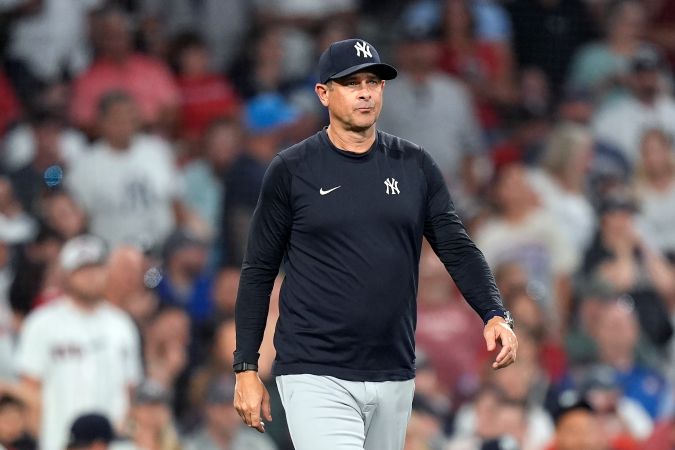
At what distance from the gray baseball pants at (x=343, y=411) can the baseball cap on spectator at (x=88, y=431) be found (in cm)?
254

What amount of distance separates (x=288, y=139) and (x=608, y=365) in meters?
2.82

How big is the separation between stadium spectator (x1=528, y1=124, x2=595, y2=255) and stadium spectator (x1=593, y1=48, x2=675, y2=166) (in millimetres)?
429

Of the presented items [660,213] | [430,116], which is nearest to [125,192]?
[430,116]

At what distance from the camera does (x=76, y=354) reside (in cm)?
836

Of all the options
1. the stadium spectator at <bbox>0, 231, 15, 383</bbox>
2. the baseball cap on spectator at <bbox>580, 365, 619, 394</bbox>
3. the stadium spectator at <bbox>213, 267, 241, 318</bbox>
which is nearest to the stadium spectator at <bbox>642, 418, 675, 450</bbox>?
the baseball cap on spectator at <bbox>580, 365, 619, 394</bbox>

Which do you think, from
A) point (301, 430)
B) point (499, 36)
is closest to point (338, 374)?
point (301, 430)

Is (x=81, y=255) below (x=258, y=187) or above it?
below

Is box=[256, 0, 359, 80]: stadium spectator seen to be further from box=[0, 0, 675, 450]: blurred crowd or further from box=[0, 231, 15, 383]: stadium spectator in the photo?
box=[0, 231, 15, 383]: stadium spectator

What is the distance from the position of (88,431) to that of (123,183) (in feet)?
9.62

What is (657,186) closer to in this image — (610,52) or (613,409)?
(610,52)

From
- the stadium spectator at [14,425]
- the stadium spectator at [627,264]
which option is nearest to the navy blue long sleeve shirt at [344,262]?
the stadium spectator at [14,425]

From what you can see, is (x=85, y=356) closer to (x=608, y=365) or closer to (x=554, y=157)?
(x=608, y=365)

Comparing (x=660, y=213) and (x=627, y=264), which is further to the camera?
(x=660, y=213)

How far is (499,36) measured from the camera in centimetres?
1205
